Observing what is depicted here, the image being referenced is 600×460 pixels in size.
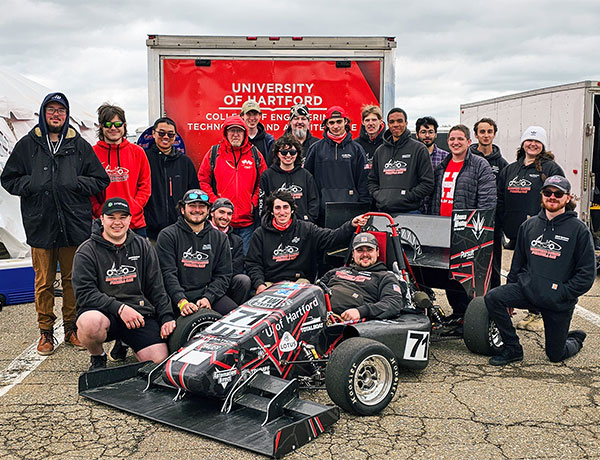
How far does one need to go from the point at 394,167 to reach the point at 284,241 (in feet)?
4.45

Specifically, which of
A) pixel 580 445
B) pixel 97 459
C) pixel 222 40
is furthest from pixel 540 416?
pixel 222 40

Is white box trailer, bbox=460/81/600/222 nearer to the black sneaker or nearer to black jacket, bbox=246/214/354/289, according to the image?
the black sneaker

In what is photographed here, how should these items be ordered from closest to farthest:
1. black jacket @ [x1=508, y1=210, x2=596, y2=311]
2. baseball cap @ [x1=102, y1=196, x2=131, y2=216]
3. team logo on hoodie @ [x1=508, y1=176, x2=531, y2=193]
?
baseball cap @ [x1=102, y1=196, x2=131, y2=216] < black jacket @ [x1=508, y1=210, x2=596, y2=311] < team logo on hoodie @ [x1=508, y1=176, x2=531, y2=193]

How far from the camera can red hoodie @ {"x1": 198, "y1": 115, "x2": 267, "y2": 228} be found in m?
6.78

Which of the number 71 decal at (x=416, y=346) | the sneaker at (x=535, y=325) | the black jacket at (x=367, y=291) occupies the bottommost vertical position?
the sneaker at (x=535, y=325)

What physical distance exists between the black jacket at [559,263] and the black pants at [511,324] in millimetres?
74

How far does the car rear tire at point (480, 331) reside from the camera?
569 centimetres

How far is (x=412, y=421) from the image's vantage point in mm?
4277

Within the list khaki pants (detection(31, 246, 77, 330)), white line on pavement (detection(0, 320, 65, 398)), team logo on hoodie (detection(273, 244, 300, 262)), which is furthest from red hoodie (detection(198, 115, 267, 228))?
white line on pavement (detection(0, 320, 65, 398))

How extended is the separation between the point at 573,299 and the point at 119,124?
169 inches

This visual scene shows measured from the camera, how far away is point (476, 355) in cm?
587

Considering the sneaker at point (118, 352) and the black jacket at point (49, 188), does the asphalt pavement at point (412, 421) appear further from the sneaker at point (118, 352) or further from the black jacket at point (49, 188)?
the black jacket at point (49, 188)

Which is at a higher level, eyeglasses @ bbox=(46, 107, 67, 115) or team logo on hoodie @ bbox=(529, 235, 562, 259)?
eyeglasses @ bbox=(46, 107, 67, 115)

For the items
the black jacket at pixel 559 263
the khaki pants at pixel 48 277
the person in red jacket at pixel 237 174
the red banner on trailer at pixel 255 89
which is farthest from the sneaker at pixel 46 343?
the black jacket at pixel 559 263
